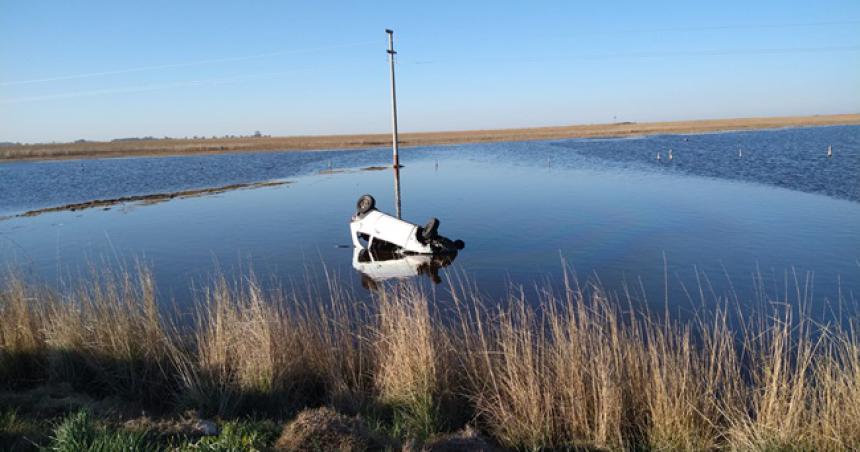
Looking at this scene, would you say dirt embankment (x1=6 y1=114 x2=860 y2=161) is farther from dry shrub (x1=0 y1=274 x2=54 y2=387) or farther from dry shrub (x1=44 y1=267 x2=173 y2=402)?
dry shrub (x1=44 y1=267 x2=173 y2=402)

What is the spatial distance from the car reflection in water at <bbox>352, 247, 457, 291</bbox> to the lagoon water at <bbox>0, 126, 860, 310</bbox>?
270mm

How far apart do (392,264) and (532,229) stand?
5.31 meters

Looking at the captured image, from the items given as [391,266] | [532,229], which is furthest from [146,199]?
[532,229]

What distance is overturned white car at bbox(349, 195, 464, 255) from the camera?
1341 centimetres

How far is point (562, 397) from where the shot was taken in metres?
5.18

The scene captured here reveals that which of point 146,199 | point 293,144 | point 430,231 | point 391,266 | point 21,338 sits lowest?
point 391,266

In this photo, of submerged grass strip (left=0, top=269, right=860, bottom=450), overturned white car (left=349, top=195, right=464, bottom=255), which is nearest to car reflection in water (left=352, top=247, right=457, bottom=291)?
overturned white car (left=349, top=195, right=464, bottom=255)

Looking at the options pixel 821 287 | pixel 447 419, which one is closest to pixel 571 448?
pixel 447 419

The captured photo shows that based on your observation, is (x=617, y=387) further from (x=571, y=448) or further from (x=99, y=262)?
(x=99, y=262)

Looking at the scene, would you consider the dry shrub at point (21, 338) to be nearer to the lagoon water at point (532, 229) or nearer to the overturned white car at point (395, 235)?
the lagoon water at point (532, 229)

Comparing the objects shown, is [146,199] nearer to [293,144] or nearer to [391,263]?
[391,263]

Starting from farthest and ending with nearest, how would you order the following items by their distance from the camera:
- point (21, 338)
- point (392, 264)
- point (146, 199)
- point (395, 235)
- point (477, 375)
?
point (146, 199) < point (395, 235) < point (392, 264) < point (21, 338) < point (477, 375)

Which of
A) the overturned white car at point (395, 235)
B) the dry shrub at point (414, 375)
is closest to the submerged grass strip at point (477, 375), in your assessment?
the dry shrub at point (414, 375)

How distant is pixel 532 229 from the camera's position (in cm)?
1631
